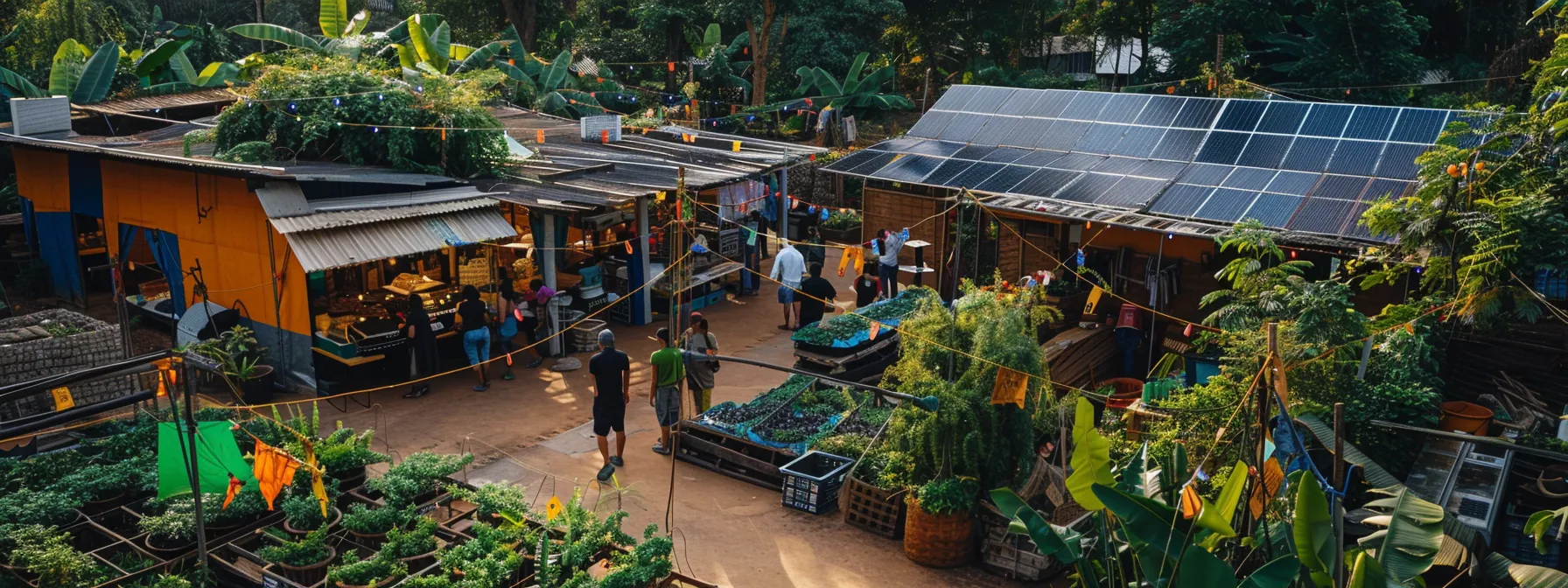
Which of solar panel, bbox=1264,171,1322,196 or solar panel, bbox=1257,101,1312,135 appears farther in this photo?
solar panel, bbox=1257,101,1312,135

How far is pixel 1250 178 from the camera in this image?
15352 mm

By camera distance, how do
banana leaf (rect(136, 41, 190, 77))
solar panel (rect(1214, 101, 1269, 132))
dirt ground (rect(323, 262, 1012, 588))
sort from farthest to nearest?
banana leaf (rect(136, 41, 190, 77)), solar panel (rect(1214, 101, 1269, 132)), dirt ground (rect(323, 262, 1012, 588))

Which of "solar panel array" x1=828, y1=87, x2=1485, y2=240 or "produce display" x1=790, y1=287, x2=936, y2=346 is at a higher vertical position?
"solar panel array" x1=828, y1=87, x2=1485, y2=240

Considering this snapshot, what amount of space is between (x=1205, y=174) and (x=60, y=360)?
1481 cm

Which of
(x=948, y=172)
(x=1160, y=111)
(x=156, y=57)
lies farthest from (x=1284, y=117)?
(x=156, y=57)

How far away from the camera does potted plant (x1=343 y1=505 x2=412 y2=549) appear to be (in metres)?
8.98

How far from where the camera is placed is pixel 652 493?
448 inches

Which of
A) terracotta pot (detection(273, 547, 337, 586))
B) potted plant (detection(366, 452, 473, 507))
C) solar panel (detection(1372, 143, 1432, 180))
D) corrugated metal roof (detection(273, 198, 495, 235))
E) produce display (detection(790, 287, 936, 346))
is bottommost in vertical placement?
terracotta pot (detection(273, 547, 337, 586))

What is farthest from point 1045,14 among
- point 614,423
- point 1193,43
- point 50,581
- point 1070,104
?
point 50,581

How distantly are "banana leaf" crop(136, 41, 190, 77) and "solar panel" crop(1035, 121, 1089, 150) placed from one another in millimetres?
16922

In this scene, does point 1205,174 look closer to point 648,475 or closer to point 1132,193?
point 1132,193

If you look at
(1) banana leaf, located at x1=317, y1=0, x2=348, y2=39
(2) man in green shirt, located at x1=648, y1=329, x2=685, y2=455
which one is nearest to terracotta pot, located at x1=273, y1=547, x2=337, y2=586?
(2) man in green shirt, located at x1=648, y1=329, x2=685, y2=455

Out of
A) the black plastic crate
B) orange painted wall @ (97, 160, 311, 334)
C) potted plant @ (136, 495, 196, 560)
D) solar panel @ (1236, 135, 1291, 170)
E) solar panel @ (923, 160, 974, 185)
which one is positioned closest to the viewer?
potted plant @ (136, 495, 196, 560)

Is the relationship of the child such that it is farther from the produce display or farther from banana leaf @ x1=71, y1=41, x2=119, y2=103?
banana leaf @ x1=71, y1=41, x2=119, y2=103
